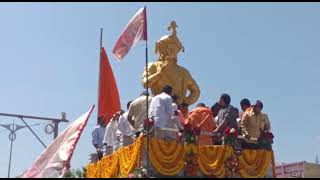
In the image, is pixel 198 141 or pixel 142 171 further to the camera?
pixel 198 141

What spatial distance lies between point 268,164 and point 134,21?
4900mm

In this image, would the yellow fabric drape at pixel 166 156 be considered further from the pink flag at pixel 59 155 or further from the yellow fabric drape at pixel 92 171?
the yellow fabric drape at pixel 92 171

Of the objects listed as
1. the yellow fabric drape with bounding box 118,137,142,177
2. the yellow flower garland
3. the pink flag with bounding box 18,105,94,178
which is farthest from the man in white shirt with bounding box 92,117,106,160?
the pink flag with bounding box 18,105,94,178

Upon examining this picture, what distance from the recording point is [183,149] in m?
12.5

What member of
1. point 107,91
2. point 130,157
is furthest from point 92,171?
point 107,91

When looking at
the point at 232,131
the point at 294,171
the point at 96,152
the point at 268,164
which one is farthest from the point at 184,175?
the point at 294,171

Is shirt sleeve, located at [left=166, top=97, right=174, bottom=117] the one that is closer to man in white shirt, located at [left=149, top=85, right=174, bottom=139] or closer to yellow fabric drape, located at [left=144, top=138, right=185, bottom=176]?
man in white shirt, located at [left=149, top=85, right=174, bottom=139]

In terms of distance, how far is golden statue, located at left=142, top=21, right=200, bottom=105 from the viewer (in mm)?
16547

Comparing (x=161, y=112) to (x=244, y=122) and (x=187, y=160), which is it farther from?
(x=244, y=122)

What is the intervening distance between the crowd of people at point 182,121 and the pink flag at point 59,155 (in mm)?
1425

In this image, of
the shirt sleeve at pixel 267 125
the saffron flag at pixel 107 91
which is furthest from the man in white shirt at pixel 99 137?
the shirt sleeve at pixel 267 125

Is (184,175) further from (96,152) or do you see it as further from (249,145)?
(96,152)

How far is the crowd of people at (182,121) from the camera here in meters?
12.5

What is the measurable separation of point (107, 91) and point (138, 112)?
6.60 metres
